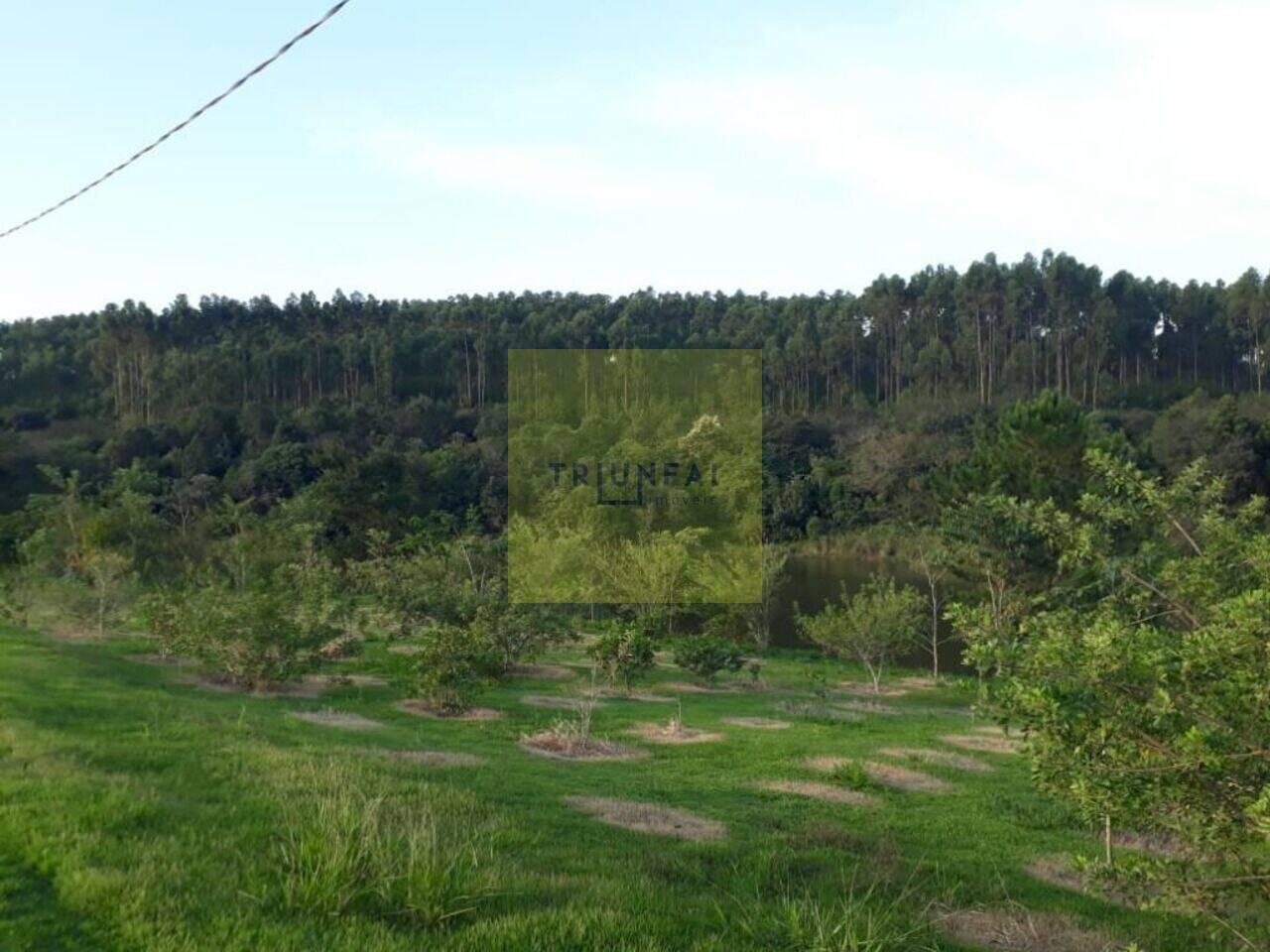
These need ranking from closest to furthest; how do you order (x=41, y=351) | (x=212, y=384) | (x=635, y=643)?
(x=635, y=643), (x=212, y=384), (x=41, y=351)

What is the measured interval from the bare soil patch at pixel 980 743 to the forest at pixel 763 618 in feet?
0.60

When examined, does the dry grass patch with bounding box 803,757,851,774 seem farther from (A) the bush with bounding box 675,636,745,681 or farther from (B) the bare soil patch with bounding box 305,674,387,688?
(A) the bush with bounding box 675,636,745,681

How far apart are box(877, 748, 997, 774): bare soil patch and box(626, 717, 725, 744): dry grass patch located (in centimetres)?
289

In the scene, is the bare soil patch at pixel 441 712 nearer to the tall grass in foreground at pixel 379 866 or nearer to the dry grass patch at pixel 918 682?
the tall grass in foreground at pixel 379 866

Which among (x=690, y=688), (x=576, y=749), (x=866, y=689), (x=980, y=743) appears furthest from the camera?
(x=866, y=689)

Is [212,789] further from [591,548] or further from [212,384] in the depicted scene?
[212,384]

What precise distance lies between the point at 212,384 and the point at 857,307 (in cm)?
6944

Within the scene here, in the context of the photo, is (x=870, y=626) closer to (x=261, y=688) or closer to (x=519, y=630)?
(x=519, y=630)

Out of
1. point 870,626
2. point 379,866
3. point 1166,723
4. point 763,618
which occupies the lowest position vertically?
point 763,618


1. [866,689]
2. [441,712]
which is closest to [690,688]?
[866,689]

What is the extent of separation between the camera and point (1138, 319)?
363 feet

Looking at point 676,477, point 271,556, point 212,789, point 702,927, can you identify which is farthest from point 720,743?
point 676,477

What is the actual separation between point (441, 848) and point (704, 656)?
70.7 feet

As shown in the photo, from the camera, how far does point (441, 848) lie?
677cm
